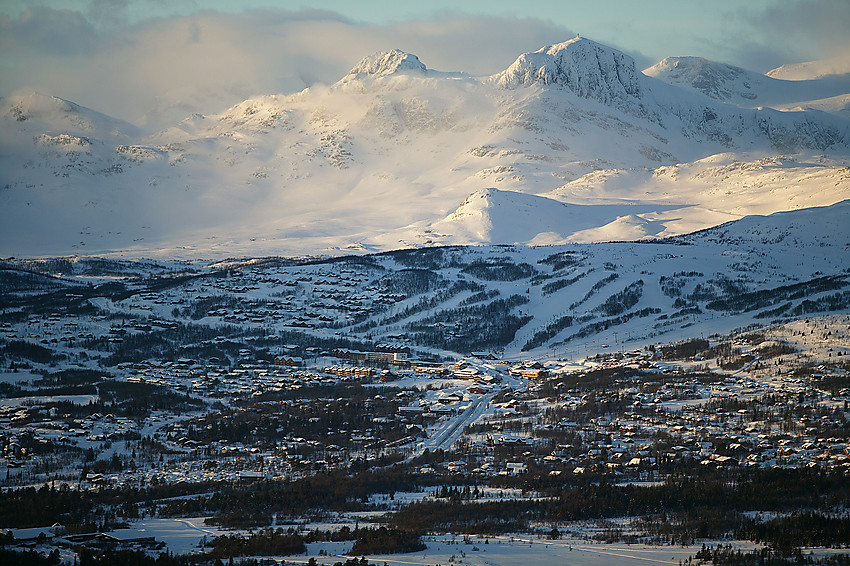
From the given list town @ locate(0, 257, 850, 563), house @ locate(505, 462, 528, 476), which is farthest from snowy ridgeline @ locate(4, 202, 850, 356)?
house @ locate(505, 462, 528, 476)

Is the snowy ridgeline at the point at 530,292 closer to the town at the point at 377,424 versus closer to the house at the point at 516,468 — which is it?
the town at the point at 377,424

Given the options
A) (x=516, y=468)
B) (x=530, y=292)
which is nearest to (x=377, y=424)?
(x=516, y=468)

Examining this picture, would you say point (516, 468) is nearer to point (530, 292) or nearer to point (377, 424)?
point (377, 424)

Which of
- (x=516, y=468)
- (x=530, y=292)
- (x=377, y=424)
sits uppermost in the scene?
(x=530, y=292)

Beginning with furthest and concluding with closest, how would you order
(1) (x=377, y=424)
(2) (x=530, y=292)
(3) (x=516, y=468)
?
1. (2) (x=530, y=292)
2. (1) (x=377, y=424)
3. (3) (x=516, y=468)

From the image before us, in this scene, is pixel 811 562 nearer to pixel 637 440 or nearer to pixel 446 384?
pixel 637 440

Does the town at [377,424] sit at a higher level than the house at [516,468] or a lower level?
higher

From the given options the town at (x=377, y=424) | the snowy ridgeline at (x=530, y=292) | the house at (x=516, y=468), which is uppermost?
the snowy ridgeline at (x=530, y=292)

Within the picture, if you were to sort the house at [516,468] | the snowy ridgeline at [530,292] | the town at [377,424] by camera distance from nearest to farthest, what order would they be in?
1. the town at [377,424]
2. the house at [516,468]
3. the snowy ridgeline at [530,292]

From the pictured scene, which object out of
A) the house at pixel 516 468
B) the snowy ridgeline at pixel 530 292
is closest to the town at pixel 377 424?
the house at pixel 516 468

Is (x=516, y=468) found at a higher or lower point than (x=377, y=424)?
lower

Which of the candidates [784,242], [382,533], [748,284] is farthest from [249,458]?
[784,242]
